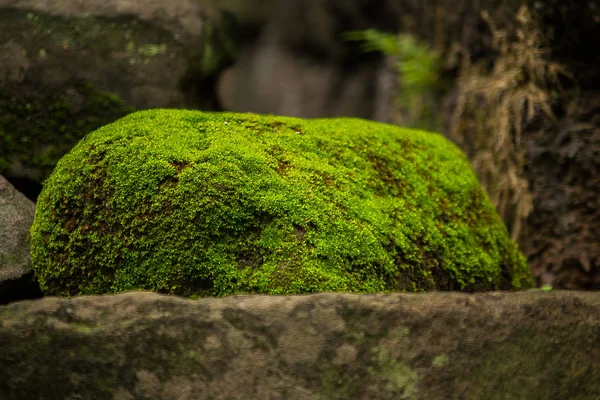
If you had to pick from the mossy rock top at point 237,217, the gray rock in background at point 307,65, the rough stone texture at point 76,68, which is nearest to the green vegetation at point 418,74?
the gray rock in background at point 307,65

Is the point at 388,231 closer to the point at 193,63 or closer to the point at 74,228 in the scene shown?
the point at 74,228

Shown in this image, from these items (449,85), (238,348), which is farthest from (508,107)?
(238,348)

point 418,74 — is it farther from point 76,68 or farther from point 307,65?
point 307,65

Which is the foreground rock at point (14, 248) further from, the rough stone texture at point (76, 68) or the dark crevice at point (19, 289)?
the rough stone texture at point (76, 68)

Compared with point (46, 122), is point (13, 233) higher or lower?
lower

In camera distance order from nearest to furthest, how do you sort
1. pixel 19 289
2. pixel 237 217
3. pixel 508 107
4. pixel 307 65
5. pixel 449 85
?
pixel 237 217 < pixel 19 289 < pixel 508 107 < pixel 449 85 < pixel 307 65

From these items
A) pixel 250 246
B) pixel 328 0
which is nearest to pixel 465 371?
pixel 250 246
